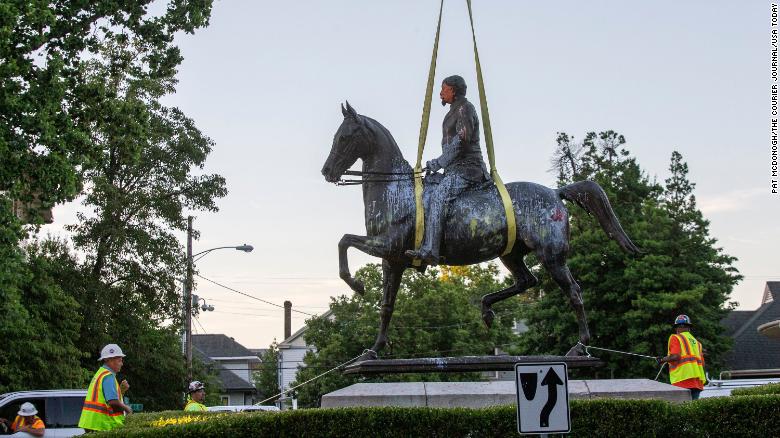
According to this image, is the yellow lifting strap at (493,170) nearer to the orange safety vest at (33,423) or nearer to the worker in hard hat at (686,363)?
the worker in hard hat at (686,363)

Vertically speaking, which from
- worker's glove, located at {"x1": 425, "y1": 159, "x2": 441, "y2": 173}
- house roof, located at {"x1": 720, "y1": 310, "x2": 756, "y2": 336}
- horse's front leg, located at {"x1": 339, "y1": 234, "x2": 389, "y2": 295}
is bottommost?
horse's front leg, located at {"x1": 339, "y1": 234, "x2": 389, "y2": 295}

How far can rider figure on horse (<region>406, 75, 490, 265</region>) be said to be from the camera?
14828mm

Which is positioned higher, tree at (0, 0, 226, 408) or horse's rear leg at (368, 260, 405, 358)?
tree at (0, 0, 226, 408)

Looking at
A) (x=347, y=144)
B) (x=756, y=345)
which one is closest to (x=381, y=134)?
(x=347, y=144)

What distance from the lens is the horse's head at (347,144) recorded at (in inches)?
597

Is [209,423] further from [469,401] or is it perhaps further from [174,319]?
[174,319]

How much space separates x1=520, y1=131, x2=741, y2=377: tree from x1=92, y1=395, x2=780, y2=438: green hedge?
31.6 meters

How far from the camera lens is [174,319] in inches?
1786

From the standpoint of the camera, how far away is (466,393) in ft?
48.5

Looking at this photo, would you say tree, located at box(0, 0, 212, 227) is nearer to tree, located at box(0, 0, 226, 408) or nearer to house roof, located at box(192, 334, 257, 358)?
tree, located at box(0, 0, 226, 408)

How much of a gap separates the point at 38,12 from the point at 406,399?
1277cm

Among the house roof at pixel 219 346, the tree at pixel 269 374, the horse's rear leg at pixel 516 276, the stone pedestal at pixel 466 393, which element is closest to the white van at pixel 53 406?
the stone pedestal at pixel 466 393

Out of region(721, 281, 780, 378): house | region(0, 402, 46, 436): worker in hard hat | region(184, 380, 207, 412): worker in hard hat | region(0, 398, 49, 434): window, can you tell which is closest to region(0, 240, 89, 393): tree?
region(0, 398, 49, 434): window

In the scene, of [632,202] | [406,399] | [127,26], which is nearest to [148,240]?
[127,26]
